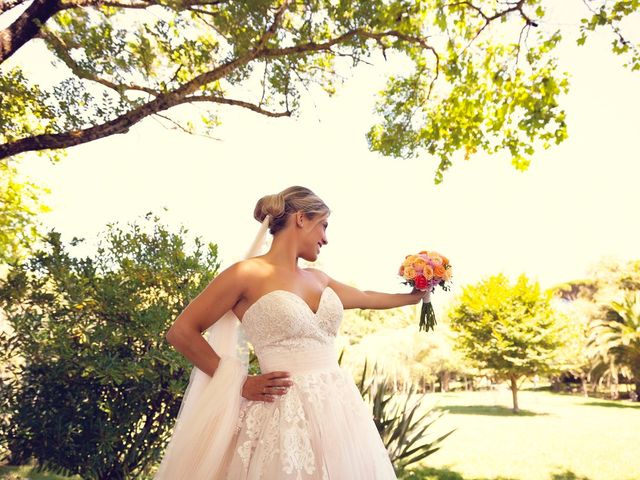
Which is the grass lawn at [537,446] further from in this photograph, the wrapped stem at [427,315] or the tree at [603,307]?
the wrapped stem at [427,315]

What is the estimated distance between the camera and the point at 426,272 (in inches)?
121

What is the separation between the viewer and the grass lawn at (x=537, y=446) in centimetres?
876

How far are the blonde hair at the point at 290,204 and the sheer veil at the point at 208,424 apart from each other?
2.47ft

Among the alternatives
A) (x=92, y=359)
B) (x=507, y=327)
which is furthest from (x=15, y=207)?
(x=507, y=327)

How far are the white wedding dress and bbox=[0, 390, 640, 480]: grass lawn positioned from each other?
3787 millimetres

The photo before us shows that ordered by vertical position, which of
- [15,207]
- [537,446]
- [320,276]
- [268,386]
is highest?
[15,207]

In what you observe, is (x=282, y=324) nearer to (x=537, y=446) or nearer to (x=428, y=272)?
(x=428, y=272)

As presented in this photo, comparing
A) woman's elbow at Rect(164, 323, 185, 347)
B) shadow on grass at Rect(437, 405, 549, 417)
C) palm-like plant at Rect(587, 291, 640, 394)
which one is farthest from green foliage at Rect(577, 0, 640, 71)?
palm-like plant at Rect(587, 291, 640, 394)

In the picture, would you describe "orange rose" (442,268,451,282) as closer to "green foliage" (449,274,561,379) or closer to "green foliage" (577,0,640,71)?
"green foliage" (577,0,640,71)

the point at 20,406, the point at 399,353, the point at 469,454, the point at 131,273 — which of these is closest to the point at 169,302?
the point at 131,273

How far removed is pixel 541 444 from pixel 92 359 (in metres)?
11.7

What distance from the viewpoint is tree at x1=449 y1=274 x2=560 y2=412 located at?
724 inches

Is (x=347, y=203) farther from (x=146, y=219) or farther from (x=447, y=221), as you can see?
(x=146, y=219)

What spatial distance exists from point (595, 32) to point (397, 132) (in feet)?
9.70
